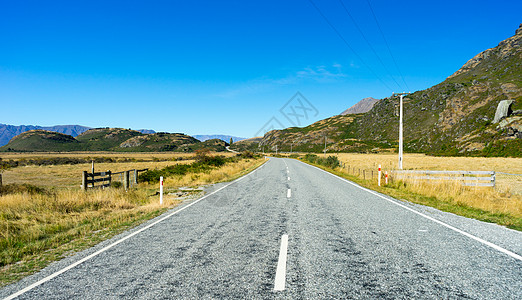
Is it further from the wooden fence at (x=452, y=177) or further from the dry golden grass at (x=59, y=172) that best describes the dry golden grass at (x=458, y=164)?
the dry golden grass at (x=59, y=172)

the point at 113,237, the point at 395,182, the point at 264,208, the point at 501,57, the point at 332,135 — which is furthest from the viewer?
the point at 332,135

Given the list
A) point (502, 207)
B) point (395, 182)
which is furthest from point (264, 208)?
point (395, 182)

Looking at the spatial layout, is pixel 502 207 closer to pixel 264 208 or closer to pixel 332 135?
pixel 264 208

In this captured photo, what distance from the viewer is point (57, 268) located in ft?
14.2

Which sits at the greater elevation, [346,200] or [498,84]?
[498,84]

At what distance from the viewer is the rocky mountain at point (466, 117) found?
216ft

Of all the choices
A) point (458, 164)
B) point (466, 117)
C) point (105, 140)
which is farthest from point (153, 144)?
point (458, 164)

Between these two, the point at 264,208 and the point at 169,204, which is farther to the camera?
the point at 169,204

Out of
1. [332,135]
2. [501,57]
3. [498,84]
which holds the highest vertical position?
[501,57]

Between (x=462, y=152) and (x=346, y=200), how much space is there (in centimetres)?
7347

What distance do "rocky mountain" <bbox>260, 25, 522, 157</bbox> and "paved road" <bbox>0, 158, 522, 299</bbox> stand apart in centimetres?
6040

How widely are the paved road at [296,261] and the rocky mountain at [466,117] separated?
60402 mm

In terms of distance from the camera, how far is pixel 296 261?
434cm

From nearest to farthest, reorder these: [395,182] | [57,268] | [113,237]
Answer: [57,268] → [113,237] → [395,182]
